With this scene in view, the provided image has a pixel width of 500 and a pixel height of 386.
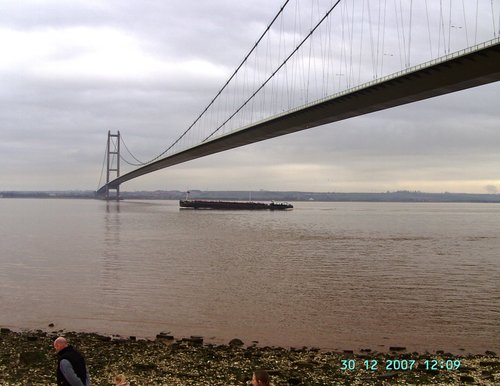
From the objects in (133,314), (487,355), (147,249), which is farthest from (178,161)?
(487,355)

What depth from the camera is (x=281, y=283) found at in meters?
17.5

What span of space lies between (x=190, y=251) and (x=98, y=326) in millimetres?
15371

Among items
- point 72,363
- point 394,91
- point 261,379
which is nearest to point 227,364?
point 72,363

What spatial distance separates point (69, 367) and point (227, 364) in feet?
12.8

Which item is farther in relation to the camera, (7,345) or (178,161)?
(178,161)

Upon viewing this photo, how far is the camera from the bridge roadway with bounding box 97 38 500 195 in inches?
886

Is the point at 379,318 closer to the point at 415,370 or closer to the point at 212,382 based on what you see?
the point at 415,370

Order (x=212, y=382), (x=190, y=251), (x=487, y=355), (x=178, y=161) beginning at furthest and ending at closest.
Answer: (x=178, y=161) < (x=190, y=251) < (x=487, y=355) < (x=212, y=382)

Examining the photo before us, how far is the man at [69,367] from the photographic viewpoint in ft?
16.2

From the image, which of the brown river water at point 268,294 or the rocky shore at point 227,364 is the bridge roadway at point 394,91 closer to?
the brown river water at point 268,294
